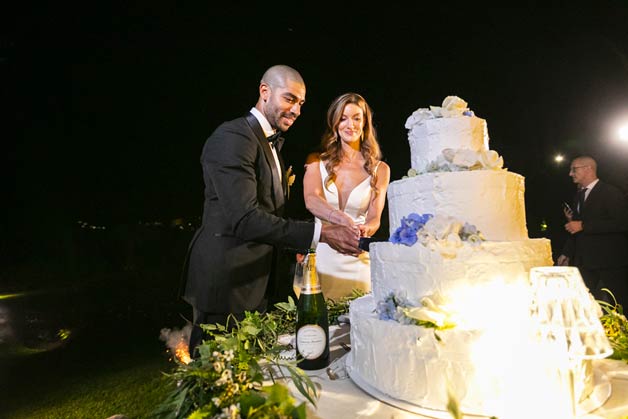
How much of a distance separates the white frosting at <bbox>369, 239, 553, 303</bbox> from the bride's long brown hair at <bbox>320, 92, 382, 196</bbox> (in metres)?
1.95

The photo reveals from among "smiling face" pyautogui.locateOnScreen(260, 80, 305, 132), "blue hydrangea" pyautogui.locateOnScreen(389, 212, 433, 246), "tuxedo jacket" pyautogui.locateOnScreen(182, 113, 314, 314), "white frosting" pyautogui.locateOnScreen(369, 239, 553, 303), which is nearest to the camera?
"white frosting" pyautogui.locateOnScreen(369, 239, 553, 303)

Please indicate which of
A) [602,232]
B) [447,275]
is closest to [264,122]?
[447,275]

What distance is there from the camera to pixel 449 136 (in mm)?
2076

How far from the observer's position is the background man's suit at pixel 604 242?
5.29 meters

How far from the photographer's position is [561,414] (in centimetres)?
141

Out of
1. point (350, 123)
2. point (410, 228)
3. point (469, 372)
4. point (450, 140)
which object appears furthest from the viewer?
point (350, 123)

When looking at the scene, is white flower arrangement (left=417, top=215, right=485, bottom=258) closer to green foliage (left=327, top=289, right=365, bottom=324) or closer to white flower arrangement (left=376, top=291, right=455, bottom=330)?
white flower arrangement (left=376, top=291, right=455, bottom=330)

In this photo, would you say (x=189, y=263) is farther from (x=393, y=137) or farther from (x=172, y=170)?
(x=172, y=170)

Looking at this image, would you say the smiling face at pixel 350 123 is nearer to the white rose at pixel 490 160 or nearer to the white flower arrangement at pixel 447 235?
the white rose at pixel 490 160

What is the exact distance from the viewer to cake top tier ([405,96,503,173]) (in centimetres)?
196

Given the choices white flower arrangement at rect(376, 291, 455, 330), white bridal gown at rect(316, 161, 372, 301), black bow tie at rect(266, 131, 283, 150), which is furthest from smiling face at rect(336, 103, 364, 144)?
white flower arrangement at rect(376, 291, 455, 330)

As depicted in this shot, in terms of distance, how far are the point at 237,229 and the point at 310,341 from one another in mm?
939

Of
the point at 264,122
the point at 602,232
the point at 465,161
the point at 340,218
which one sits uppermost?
the point at 264,122

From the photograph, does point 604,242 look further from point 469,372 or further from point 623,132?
point 623,132
